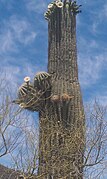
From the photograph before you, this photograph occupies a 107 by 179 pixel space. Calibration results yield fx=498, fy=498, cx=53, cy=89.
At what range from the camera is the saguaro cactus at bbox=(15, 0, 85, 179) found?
11883 mm

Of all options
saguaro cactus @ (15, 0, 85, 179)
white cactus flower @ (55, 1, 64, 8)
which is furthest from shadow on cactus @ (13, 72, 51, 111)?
white cactus flower @ (55, 1, 64, 8)

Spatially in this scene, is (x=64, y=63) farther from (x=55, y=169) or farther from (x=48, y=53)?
(x=55, y=169)

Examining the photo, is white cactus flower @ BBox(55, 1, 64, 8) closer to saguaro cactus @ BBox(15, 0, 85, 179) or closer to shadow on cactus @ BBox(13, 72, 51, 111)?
saguaro cactus @ BBox(15, 0, 85, 179)

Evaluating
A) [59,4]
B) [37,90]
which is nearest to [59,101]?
[37,90]

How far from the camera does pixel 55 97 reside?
506 inches

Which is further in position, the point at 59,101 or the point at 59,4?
the point at 59,4

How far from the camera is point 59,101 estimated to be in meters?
12.8

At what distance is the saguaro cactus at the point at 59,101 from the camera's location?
39.0ft

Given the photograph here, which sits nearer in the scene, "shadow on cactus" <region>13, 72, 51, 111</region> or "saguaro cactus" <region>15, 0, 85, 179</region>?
"saguaro cactus" <region>15, 0, 85, 179</region>

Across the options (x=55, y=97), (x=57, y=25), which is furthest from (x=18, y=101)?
(x=57, y=25)

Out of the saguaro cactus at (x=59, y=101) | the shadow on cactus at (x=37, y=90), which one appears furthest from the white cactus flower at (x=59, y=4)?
the shadow on cactus at (x=37, y=90)

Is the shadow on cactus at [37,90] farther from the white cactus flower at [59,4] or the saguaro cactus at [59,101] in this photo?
the white cactus flower at [59,4]

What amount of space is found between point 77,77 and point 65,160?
260 centimetres

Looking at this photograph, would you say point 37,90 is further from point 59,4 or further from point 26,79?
point 59,4
